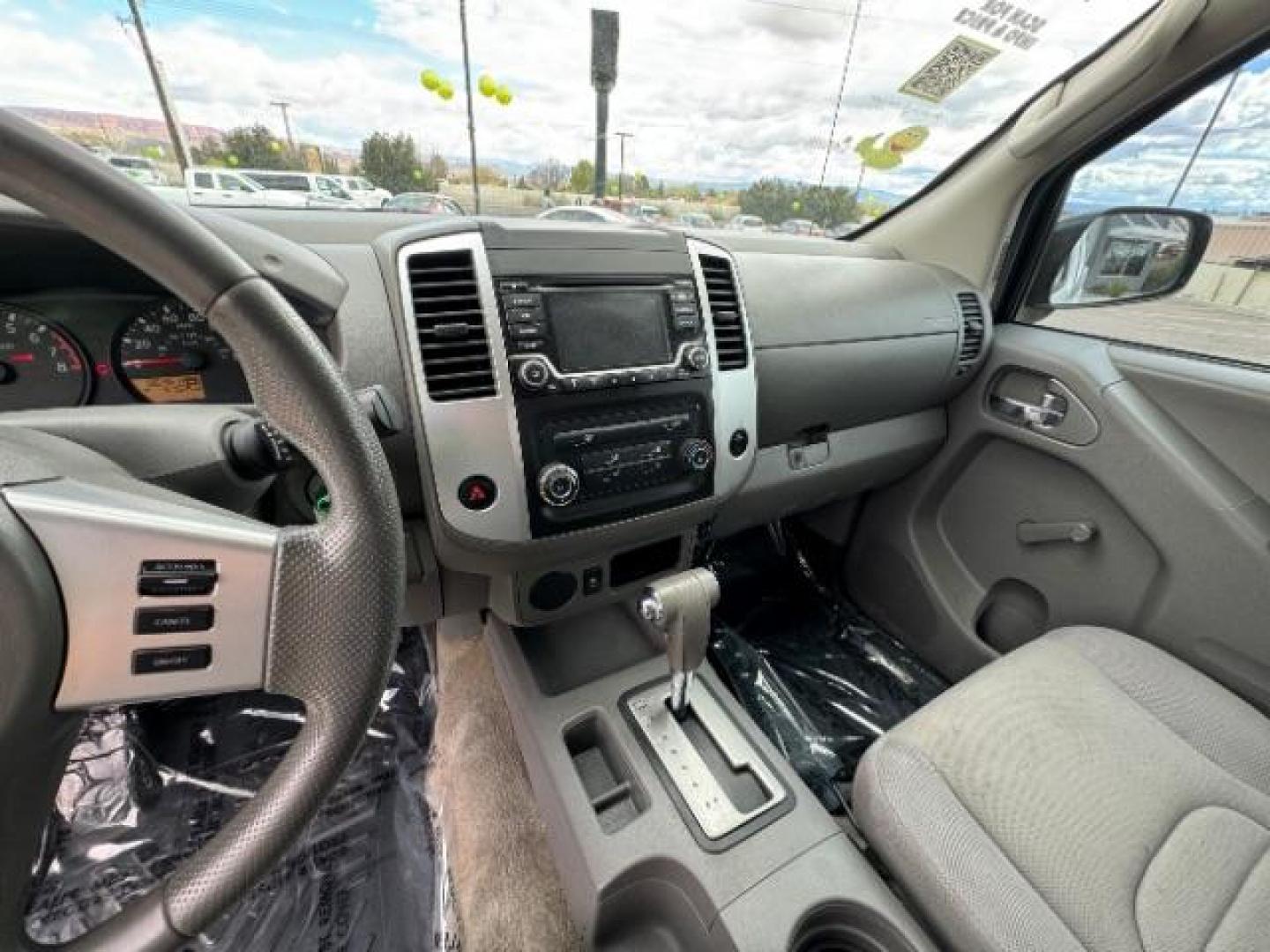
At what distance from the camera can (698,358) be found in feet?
3.30

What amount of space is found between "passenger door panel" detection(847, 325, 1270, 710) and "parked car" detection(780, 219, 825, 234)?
0.60 meters

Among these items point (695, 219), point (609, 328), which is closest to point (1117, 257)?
point (695, 219)


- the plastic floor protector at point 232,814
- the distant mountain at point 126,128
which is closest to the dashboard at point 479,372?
the distant mountain at point 126,128

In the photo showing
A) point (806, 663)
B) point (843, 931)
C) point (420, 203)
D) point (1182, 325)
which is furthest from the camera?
point (806, 663)

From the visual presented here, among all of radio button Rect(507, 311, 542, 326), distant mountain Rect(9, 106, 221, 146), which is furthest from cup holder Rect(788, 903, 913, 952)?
distant mountain Rect(9, 106, 221, 146)

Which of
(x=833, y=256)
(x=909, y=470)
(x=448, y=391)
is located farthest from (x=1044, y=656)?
(x=448, y=391)

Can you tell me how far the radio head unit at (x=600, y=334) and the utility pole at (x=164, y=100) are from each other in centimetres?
69

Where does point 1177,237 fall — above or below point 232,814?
above

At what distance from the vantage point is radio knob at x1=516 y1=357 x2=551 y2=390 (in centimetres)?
85

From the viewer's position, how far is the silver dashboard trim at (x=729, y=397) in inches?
40.8

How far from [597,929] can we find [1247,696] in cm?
130

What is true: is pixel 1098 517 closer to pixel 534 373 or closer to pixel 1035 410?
pixel 1035 410

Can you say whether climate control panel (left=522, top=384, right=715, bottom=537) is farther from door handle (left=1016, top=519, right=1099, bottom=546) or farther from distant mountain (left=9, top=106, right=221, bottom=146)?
door handle (left=1016, top=519, right=1099, bottom=546)

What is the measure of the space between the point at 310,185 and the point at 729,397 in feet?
3.01
